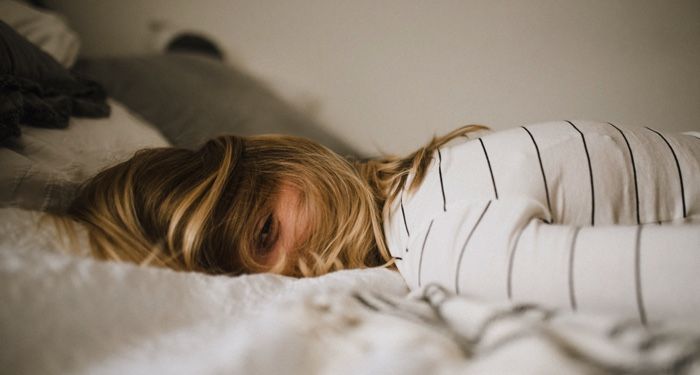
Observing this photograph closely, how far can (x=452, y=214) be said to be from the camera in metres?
0.43

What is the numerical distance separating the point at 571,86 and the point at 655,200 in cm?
72

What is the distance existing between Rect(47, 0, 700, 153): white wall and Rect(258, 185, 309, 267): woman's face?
753mm

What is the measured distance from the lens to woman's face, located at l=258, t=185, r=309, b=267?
54 centimetres

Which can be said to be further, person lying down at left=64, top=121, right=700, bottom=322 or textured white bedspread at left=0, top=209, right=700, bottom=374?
person lying down at left=64, top=121, right=700, bottom=322

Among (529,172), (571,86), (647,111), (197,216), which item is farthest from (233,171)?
(647,111)

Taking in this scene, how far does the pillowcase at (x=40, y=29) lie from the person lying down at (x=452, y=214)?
578 millimetres

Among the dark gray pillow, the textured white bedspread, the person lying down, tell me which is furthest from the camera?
the dark gray pillow

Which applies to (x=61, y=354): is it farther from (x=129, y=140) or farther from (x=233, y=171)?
(x=129, y=140)

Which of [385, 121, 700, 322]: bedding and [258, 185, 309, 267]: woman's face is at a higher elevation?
[385, 121, 700, 322]: bedding

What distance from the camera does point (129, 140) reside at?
700 millimetres

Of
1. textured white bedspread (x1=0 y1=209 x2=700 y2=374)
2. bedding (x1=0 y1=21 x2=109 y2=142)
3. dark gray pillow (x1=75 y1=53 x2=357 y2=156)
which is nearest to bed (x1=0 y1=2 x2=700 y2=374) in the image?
textured white bedspread (x1=0 y1=209 x2=700 y2=374)

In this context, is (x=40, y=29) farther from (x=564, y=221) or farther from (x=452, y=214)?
(x=564, y=221)

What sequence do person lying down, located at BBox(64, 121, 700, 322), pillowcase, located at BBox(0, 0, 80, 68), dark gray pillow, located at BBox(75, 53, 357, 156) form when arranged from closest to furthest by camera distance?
person lying down, located at BBox(64, 121, 700, 322), pillowcase, located at BBox(0, 0, 80, 68), dark gray pillow, located at BBox(75, 53, 357, 156)

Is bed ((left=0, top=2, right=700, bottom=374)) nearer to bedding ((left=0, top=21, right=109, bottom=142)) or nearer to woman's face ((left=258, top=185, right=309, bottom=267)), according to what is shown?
woman's face ((left=258, top=185, right=309, bottom=267))
